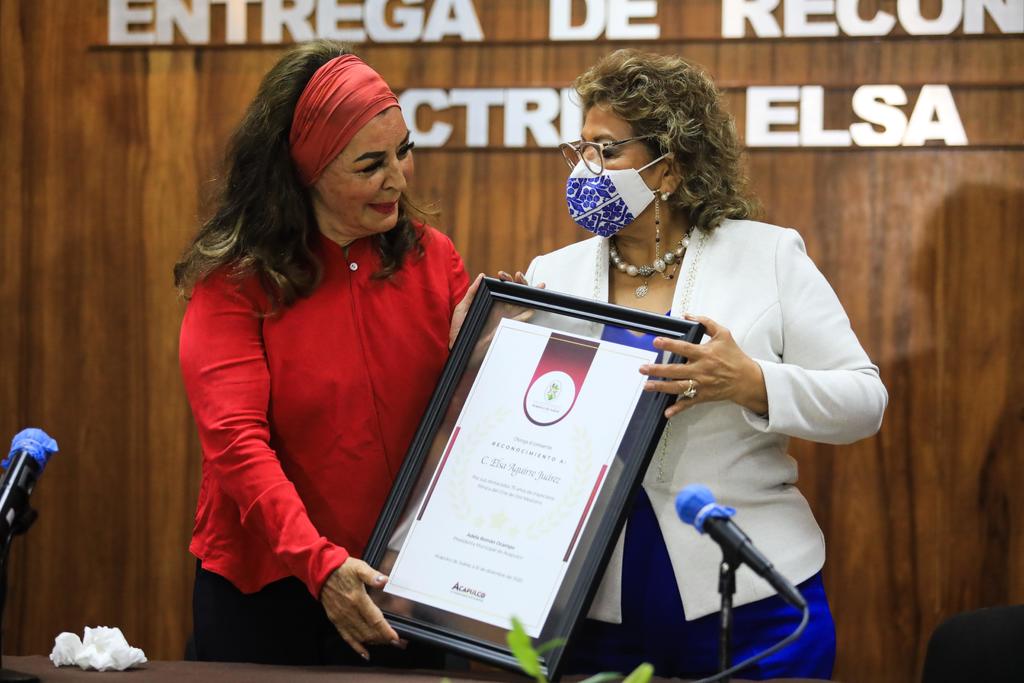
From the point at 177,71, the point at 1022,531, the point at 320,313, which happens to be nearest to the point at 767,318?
the point at 320,313

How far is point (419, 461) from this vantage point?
1985 millimetres

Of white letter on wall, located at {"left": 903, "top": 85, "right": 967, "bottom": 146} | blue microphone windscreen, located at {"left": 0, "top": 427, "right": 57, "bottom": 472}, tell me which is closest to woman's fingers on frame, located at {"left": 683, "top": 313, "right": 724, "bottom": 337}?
blue microphone windscreen, located at {"left": 0, "top": 427, "right": 57, "bottom": 472}

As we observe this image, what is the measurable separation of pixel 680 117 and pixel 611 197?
0.21m

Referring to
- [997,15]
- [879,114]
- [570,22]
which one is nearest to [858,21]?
[879,114]

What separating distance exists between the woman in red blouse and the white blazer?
44cm

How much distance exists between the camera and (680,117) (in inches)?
85.5

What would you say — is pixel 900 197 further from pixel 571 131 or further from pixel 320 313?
pixel 320 313

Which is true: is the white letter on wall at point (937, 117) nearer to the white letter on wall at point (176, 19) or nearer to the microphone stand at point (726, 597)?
the white letter on wall at point (176, 19)

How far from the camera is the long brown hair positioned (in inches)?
82.3

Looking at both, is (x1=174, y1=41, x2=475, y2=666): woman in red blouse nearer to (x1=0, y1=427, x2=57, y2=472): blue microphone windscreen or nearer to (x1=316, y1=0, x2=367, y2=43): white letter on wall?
(x1=0, y1=427, x2=57, y2=472): blue microphone windscreen

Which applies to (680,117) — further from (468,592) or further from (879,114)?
(879,114)

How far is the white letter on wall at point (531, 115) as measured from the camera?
3518 mm

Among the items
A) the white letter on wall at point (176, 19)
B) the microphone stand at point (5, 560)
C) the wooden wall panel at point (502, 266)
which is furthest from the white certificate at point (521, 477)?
the white letter on wall at point (176, 19)

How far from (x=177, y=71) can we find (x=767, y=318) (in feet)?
8.01
